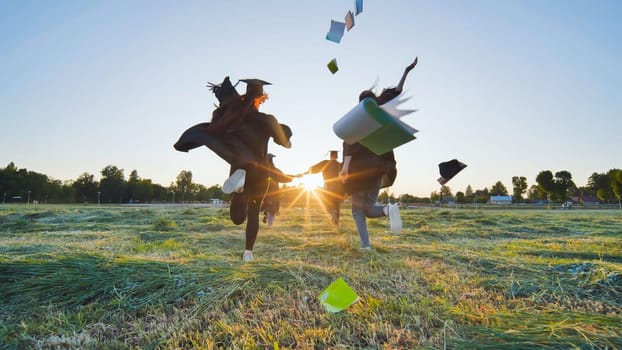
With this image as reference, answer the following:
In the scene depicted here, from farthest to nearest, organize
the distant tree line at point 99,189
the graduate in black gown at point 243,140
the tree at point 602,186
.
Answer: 1. the tree at point 602,186
2. the distant tree line at point 99,189
3. the graduate in black gown at point 243,140

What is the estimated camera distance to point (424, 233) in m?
6.79

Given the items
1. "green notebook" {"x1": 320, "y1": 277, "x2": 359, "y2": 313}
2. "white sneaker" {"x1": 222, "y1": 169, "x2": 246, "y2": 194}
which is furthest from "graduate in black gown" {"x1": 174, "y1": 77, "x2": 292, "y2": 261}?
"green notebook" {"x1": 320, "y1": 277, "x2": 359, "y2": 313}

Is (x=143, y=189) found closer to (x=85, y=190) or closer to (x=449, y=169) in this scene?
(x=85, y=190)

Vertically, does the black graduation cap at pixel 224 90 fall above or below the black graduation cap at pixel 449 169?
above

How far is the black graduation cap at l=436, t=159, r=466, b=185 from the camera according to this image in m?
4.01

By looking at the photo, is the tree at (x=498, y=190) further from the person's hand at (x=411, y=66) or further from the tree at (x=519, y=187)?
the person's hand at (x=411, y=66)

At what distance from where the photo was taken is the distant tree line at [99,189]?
6255 centimetres

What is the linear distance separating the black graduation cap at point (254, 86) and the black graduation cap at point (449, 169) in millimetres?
2467

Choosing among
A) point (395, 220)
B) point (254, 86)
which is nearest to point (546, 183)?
point (395, 220)

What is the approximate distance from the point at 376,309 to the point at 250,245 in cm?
219

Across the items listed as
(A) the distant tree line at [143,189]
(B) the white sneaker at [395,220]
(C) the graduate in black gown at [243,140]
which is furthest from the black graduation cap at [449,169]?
(A) the distant tree line at [143,189]

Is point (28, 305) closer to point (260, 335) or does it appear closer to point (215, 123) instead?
point (260, 335)

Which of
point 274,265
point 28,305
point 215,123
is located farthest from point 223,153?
point 28,305

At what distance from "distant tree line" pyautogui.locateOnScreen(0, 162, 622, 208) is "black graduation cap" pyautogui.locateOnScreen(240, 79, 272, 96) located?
61753 mm
